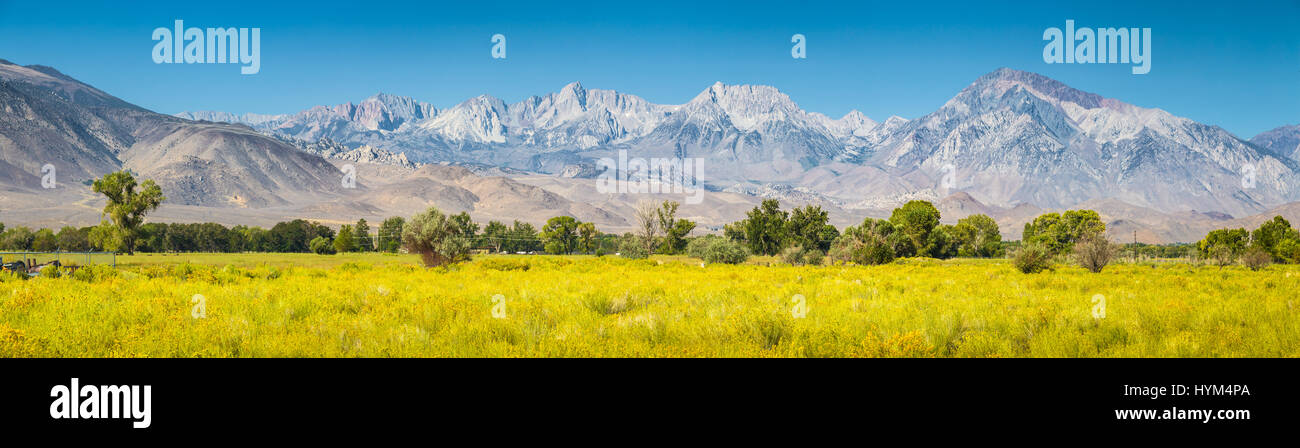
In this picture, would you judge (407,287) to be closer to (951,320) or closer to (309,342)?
(309,342)

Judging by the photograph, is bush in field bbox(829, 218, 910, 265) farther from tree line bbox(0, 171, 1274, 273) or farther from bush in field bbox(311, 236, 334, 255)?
bush in field bbox(311, 236, 334, 255)

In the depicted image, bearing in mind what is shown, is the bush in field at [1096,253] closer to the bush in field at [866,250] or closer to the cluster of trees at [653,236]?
the bush in field at [866,250]

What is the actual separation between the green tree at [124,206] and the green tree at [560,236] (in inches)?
2861

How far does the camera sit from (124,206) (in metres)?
76.5

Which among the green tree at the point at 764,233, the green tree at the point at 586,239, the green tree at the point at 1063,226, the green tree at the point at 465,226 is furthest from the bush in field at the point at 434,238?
the green tree at the point at 1063,226

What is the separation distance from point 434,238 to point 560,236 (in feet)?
356

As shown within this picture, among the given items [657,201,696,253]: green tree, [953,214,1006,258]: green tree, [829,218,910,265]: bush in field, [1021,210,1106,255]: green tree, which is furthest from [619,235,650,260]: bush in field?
[1021,210,1106,255]: green tree

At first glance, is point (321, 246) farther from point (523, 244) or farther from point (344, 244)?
point (523, 244)

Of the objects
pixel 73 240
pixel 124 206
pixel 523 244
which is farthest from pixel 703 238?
pixel 73 240

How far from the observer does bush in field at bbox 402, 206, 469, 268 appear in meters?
35.6
